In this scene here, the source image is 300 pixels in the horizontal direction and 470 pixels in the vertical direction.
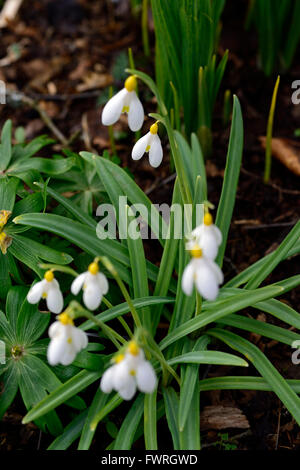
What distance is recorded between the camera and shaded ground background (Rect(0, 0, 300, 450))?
94.0 inches

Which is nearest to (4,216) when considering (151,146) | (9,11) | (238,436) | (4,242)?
(4,242)

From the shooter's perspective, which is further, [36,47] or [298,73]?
[36,47]

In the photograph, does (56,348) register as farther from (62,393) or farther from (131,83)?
(131,83)

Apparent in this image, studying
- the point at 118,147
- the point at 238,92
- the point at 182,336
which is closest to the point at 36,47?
the point at 118,147

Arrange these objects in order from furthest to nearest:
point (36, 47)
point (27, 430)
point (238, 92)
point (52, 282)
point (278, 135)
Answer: point (36, 47)
point (238, 92)
point (278, 135)
point (27, 430)
point (52, 282)

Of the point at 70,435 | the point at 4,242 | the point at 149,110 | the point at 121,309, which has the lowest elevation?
the point at 70,435

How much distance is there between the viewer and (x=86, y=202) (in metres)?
2.65

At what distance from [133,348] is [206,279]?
0.29 m

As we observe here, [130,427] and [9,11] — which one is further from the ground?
[9,11]

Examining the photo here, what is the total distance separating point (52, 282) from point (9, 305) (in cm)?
60

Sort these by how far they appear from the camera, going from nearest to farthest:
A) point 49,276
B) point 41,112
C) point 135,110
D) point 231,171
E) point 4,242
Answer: point 49,276, point 135,110, point 4,242, point 231,171, point 41,112

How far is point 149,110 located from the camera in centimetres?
366
